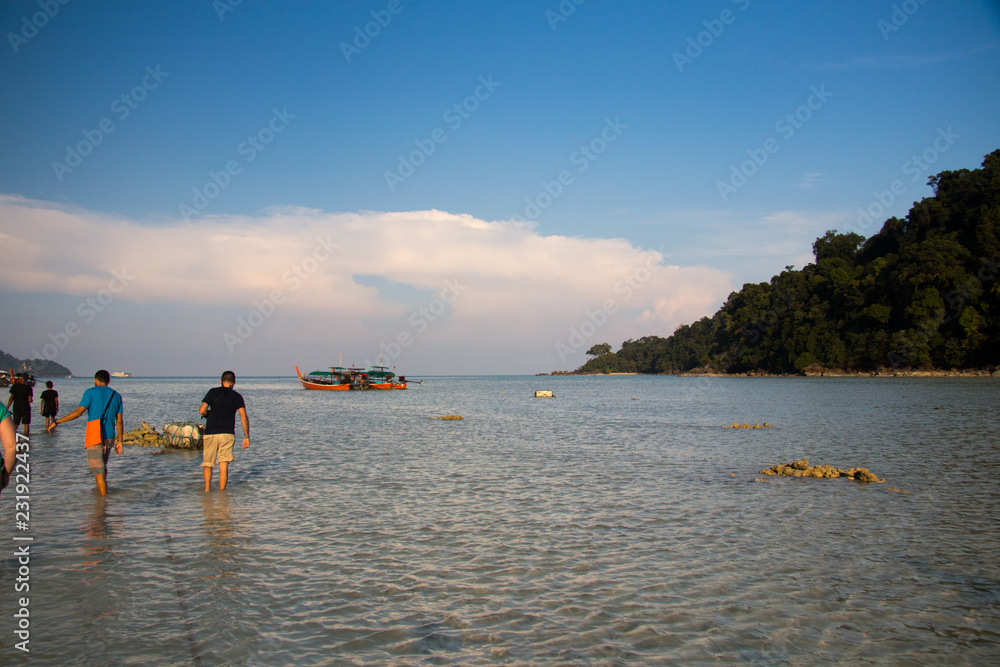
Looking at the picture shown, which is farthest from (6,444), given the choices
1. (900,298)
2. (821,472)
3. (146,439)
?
(900,298)

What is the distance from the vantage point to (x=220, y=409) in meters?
11.8

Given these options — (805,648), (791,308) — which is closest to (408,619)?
(805,648)

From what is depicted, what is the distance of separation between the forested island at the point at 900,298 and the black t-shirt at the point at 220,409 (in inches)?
3958

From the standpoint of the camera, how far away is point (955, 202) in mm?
99250

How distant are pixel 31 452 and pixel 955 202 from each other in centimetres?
12753

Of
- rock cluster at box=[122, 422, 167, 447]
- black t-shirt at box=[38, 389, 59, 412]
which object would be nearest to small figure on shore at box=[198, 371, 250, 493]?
rock cluster at box=[122, 422, 167, 447]

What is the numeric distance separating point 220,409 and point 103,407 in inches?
79.6

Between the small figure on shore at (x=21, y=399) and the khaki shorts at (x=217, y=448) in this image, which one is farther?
the small figure on shore at (x=21, y=399)

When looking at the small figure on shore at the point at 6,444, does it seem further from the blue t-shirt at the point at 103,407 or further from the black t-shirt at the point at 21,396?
the black t-shirt at the point at 21,396

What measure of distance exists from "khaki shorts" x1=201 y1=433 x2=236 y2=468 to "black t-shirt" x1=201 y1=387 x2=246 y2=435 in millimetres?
184

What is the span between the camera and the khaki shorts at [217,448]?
1209 cm

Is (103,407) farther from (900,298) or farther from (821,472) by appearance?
(900,298)

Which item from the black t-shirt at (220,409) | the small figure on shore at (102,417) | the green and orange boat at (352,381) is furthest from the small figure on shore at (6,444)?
the green and orange boat at (352,381)

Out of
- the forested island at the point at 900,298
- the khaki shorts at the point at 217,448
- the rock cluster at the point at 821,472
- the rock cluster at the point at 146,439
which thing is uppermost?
the forested island at the point at 900,298
